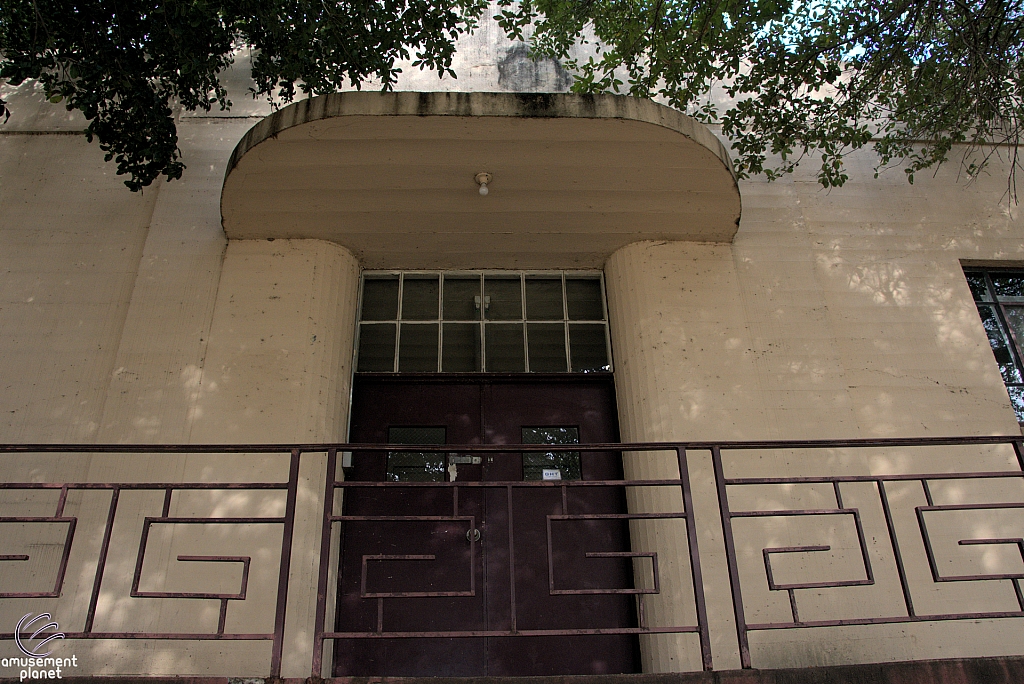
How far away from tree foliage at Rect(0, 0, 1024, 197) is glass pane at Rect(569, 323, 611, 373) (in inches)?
74.7

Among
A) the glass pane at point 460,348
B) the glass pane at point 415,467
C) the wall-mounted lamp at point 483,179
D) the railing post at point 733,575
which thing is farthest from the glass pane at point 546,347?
the railing post at point 733,575

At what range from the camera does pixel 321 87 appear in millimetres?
5273

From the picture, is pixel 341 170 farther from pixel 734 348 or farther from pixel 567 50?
pixel 734 348

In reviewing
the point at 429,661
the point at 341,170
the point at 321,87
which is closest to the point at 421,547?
the point at 429,661

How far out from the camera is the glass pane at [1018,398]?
5680mm

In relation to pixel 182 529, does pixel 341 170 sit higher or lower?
higher

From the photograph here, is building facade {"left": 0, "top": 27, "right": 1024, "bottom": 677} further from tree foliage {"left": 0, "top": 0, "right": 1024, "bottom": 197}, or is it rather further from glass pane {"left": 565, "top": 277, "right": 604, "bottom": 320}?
tree foliage {"left": 0, "top": 0, "right": 1024, "bottom": 197}

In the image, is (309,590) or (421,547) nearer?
(309,590)

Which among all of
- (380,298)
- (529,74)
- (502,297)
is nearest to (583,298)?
(502,297)

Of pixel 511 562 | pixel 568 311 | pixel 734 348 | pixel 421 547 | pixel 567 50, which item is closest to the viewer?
pixel 511 562

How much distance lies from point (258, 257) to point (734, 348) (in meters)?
3.78

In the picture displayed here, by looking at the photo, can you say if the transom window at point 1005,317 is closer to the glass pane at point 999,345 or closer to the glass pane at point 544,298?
the glass pane at point 999,345

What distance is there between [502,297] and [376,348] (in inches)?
44.7

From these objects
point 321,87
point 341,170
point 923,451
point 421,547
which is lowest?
point 421,547
